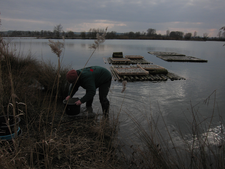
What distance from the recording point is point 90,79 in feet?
11.5

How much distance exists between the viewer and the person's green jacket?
3.48m

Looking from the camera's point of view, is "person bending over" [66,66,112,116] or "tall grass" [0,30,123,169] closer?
"tall grass" [0,30,123,169]

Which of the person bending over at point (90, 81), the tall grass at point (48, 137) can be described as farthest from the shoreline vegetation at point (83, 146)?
the person bending over at point (90, 81)

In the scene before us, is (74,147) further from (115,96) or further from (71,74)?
(115,96)

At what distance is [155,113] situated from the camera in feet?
17.0

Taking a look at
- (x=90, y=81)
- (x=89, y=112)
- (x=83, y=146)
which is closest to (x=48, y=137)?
(x=83, y=146)

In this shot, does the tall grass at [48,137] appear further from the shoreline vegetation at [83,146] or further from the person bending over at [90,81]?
the person bending over at [90,81]


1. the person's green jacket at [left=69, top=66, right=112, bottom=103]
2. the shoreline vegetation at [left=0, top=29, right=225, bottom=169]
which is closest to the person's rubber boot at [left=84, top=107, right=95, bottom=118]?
the shoreline vegetation at [left=0, top=29, right=225, bottom=169]

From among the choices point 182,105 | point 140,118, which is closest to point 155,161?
point 140,118

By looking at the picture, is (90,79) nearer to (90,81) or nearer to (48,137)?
(90,81)

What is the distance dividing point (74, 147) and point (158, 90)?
5984 mm

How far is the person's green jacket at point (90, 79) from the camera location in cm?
348

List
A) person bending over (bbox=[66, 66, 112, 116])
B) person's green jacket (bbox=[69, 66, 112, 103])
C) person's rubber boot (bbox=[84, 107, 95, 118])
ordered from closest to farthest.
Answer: person bending over (bbox=[66, 66, 112, 116]) < person's green jacket (bbox=[69, 66, 112, 103]) < person's rubber boot (bbox=[84, 107, 95, 118])

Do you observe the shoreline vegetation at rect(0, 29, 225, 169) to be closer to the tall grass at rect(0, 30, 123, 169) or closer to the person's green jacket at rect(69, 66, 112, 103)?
the tall grass at rect(0, 30, 123, 169)
